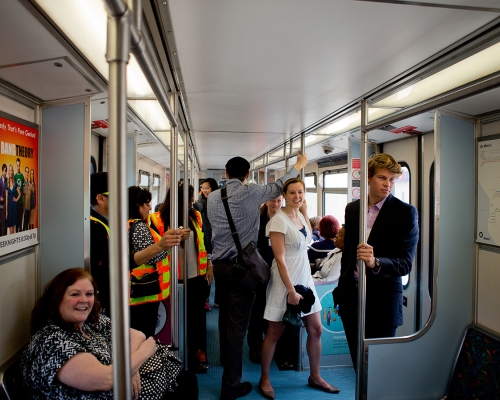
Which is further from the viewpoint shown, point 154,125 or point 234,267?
point 154,125

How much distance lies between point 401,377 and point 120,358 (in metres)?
2.03

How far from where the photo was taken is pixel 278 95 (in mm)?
2453

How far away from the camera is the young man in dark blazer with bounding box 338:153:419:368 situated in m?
2.07

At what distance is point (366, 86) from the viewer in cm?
217

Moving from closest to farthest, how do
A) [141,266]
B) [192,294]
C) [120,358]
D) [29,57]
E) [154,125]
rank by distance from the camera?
[120,358] < [29,57] < [141,266] < [192,294] < [154,125]

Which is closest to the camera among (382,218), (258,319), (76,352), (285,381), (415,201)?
(76,352)

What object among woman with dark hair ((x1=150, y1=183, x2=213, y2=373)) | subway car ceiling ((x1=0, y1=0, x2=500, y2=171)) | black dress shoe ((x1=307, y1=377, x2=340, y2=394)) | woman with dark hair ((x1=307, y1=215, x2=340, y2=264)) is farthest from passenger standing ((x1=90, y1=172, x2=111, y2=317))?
woman with dark hair ((x1=307, y1=215, x2=340, y2=264))

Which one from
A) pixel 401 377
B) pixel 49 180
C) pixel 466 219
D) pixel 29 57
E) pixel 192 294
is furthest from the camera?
pixel 192 294

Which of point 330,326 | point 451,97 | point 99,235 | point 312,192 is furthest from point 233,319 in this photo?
point 312,192

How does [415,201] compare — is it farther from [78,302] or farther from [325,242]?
[78,302]

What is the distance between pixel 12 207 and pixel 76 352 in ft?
2.34

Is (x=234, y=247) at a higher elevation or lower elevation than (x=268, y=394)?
higher

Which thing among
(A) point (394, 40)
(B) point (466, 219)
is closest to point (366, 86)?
(A) point (394, 40)

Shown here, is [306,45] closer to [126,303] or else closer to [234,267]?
[126,303]
